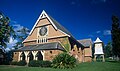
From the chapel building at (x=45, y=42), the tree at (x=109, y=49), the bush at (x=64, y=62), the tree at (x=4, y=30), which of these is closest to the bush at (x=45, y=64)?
the bush at (x=64, y=62)

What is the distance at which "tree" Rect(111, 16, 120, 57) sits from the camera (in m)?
36.1

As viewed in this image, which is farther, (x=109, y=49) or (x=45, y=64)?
(x=109, y=49)

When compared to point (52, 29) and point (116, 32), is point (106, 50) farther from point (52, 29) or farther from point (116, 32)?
point (52, 29)

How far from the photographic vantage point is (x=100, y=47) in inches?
1806

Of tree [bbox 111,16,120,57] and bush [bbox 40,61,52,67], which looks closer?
bush [bbox 40,61,52,67]

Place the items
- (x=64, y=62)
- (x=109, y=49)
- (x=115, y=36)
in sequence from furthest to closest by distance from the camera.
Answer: (x=109, y=49)
(x=115, y=36)
(x=64, y=62)

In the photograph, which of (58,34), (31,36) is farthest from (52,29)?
(31,36)

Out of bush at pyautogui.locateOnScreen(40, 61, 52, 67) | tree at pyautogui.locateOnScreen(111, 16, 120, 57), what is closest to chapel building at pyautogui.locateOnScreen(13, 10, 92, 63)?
bush at pyautogui.locateOnScreen(40, 61, 52, 67)

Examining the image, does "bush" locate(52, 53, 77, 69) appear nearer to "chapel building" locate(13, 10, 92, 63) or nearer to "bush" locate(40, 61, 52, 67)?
"bush" locate(40, 61, 52, 67)

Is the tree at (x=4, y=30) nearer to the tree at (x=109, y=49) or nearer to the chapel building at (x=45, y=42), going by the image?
the chapel building at (x=45, y=42)

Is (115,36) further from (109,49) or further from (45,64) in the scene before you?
(109,49)

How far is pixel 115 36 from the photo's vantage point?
3719 cm

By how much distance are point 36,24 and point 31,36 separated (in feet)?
12.3

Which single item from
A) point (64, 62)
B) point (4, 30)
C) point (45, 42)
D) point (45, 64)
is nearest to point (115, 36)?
point (45, 42)
